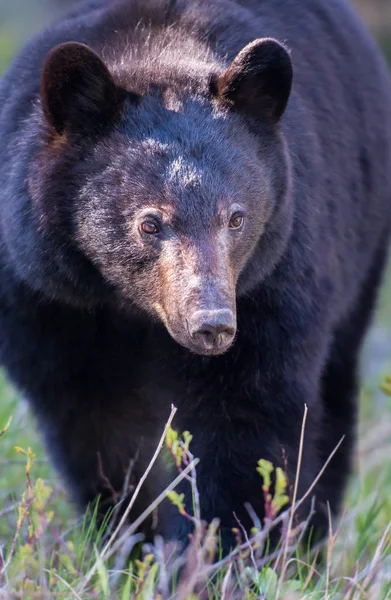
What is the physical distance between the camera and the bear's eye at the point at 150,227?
3.82 m

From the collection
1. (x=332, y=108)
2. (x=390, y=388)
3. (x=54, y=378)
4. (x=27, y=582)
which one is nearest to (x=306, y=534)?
(x=390, y=388)

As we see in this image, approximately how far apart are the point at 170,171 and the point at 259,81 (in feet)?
1.71

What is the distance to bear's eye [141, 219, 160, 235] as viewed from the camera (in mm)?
3820

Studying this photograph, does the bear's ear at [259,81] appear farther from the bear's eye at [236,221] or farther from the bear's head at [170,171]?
the bear's eye at [236,221]

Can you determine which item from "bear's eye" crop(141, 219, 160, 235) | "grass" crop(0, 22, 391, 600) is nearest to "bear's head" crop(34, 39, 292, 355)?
"bear's eye" crop(141, 219, 160, 235)

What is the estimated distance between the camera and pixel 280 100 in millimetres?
4145

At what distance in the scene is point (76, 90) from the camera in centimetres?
394

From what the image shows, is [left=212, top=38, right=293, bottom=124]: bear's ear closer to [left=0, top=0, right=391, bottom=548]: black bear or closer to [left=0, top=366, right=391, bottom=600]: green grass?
[left=0, top=0, right=391, bottom=548]: black bear

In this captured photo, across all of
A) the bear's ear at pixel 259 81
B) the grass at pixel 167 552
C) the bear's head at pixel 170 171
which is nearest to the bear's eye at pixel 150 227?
the bear's head at pixel 170 171

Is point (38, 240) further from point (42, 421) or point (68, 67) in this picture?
point (42, 421)

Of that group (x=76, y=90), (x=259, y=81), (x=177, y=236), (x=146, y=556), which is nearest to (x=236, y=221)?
(x=177, y=236)

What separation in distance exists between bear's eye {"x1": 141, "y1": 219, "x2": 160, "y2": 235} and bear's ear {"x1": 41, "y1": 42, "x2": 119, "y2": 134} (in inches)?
17.9

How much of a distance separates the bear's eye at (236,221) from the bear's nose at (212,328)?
0.46 m

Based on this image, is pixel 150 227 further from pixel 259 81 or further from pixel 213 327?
pixel 259 81
